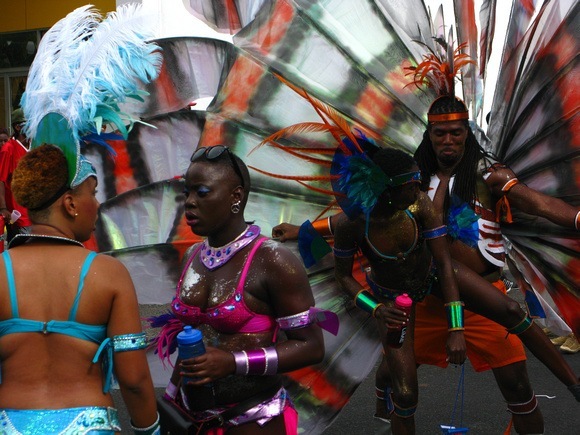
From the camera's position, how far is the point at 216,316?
3.05 m

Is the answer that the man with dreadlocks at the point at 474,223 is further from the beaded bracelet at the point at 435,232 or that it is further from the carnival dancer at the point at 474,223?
the beaded bracelet at the point at 435,232

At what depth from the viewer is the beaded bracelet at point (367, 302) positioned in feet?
13.9

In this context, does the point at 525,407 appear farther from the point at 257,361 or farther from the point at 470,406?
the point at 257,361

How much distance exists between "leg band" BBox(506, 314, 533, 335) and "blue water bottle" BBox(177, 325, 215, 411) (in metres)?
2.09

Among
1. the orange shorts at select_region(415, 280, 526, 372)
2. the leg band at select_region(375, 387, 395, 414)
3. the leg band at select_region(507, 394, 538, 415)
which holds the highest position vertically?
the orange shorts at select_region(415, 280, 526, 372)

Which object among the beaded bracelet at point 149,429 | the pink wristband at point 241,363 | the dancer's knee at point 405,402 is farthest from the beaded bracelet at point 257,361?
the dancer's knee at point 405,402

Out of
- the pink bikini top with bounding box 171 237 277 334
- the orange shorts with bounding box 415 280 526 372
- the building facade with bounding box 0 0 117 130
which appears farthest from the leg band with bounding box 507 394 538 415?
the building facade with bounding box 0 0 117 130

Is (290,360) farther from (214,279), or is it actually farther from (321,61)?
(321,61)

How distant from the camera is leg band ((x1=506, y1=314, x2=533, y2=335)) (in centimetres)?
450

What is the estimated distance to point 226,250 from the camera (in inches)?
125

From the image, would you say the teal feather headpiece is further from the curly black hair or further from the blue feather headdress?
the curly black hair

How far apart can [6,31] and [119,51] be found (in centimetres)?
1394

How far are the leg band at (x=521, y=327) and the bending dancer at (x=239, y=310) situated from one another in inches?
69.1

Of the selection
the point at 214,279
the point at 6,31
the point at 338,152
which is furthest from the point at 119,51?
the point at 6,31
